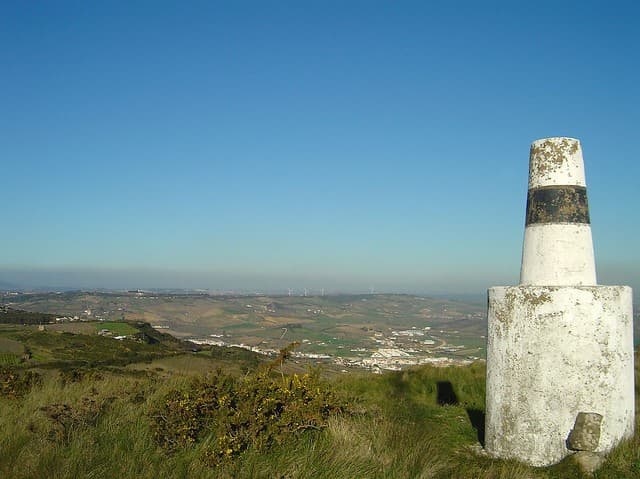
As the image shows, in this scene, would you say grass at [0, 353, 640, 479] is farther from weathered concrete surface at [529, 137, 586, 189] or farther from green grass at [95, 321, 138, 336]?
green grass at [95, 321, 138, 336]

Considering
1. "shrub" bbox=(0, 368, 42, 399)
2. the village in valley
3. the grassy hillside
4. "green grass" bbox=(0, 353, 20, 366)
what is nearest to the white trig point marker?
the grassy hillside

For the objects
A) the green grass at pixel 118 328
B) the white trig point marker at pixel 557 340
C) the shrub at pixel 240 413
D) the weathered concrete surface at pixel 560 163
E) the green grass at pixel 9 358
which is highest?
the weathered concrete surface at pixel 560 163

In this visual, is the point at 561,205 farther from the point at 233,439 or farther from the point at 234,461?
the point at 234,461

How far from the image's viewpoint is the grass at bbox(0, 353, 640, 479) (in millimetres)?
5059

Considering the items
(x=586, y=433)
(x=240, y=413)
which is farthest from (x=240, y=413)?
(x=586, y=433)

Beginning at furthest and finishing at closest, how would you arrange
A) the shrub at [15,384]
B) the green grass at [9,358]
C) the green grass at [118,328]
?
1. the green grass at [118,328]
2. the green grass at [9,358]
3. the shrub at [15,384]

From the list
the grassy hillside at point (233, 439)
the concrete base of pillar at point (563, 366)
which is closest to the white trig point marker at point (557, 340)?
the concrete base of pillar at point (563, 366)

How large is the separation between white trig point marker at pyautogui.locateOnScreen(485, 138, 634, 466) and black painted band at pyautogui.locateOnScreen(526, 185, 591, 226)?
0.5 inches

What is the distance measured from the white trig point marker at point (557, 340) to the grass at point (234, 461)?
1.16ft

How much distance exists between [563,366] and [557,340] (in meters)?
0.33

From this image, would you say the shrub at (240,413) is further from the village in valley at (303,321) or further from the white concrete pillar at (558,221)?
the village in valley at (303,321)

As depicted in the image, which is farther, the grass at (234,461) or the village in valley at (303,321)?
the village in valley at (303,321)

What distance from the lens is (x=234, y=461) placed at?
5.36 metres

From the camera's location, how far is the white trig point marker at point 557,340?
632 cm
